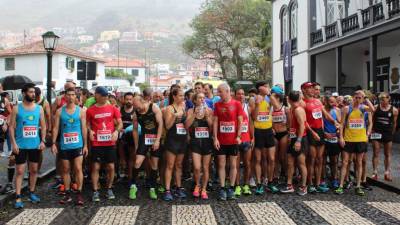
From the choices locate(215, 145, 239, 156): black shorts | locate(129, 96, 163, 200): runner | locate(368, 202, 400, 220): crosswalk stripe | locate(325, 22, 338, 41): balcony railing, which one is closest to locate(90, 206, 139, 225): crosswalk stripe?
locate(129, 96, 163, 200): runner

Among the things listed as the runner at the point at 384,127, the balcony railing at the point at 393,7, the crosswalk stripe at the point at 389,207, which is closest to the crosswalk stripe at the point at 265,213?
the crosswalk stripe at the point at 389,207

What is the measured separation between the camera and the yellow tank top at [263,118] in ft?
29.7

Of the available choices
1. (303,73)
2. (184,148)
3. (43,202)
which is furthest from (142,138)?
(303,73)

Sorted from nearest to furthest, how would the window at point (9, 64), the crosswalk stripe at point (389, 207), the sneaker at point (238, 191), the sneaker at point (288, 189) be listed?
1. the crosswalk stripe at point (389, 207)
2. the sneaker at point (238, 191)
3. the sneaker at point (288, 189)
4. the window at point (9, 64)

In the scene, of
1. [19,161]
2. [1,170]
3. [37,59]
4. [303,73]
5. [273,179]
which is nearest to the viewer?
[19,161]

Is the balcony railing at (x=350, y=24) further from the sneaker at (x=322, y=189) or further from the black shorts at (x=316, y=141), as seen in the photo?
the sneaker at (x=322, y=189)

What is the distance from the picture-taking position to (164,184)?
898cm

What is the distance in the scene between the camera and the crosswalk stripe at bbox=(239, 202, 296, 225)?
6926 millimetres

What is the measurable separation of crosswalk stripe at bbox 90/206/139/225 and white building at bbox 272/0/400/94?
1343cm

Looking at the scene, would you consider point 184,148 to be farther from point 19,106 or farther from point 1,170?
point 1,170

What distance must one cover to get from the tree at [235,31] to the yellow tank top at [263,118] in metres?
37.7

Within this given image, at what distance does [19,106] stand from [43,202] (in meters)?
1.71

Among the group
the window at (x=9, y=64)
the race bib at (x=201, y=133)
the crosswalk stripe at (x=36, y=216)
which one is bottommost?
the crosswalk stripe at (x=36, y=216)

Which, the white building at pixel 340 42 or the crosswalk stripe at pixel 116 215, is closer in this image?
the crosswalk stripe at pixel 116 215
